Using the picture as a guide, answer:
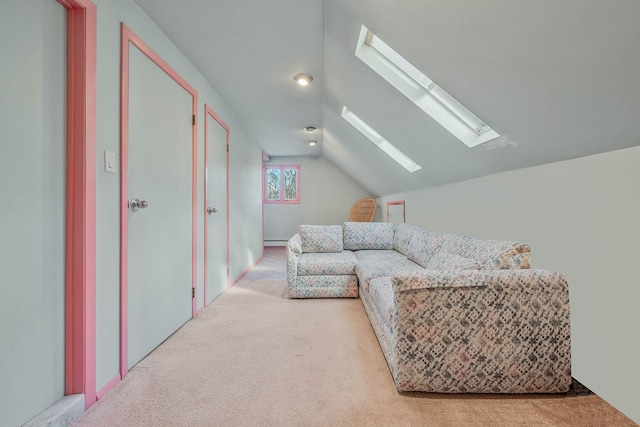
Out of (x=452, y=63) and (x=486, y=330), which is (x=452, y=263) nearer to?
(x=486, y=330)

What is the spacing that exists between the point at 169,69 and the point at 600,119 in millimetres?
2513

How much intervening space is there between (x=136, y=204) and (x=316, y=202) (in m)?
5.21

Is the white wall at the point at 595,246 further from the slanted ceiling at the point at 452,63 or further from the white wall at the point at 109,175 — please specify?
the white wall at the point at 109,175

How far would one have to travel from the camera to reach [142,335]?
5.57 feet

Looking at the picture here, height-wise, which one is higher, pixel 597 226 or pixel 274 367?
pixel 597 226

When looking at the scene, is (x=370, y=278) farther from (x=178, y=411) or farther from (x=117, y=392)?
(x=117, y=392)

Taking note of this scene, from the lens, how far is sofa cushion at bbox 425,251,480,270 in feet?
5.19

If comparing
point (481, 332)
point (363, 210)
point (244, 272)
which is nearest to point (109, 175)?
point (481, 332)

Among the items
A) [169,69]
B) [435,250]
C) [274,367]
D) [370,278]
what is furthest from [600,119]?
[169,69]

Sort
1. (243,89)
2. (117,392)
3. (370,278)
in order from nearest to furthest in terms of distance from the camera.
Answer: (117,392), (370,278), (243,89)

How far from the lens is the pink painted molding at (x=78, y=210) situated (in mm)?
1248

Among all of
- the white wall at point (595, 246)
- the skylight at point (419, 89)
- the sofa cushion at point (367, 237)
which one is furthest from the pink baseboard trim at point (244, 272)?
the white wall at point (595, 246)

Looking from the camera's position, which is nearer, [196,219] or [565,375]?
[565,375]

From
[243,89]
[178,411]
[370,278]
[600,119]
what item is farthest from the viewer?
[243,89]
